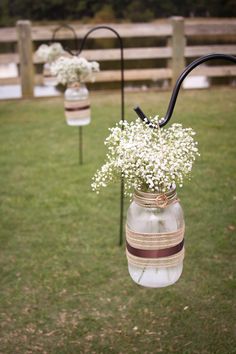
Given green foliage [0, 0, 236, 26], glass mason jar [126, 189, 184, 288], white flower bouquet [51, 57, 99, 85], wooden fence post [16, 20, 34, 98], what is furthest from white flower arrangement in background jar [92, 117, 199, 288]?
green foliage [0, 0, 236, 26]

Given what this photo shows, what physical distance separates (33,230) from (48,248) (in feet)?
1.24

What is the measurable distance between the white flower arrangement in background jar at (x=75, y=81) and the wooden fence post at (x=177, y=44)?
5.11 metres

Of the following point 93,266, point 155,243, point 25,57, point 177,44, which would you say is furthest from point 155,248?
point 177,44

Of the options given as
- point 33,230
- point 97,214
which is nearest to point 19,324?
point 33,230

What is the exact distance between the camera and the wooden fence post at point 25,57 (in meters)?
9.15

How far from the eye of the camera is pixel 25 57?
30.3ft

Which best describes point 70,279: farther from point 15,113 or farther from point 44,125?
point 15,113

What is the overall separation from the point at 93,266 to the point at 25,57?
658cm

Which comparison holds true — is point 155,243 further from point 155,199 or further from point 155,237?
point 155,199

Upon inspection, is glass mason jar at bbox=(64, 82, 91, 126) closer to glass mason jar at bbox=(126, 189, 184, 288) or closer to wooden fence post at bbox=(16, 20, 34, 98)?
glass mason jar at bbox=(126, 189, 184, 288)

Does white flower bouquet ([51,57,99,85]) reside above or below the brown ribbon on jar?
above

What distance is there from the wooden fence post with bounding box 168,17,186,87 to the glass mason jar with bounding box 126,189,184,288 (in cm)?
796

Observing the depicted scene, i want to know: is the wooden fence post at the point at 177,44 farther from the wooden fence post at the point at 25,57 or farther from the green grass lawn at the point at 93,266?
the green grass lawn at the point at 93,266

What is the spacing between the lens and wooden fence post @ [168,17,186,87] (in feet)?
31.1
